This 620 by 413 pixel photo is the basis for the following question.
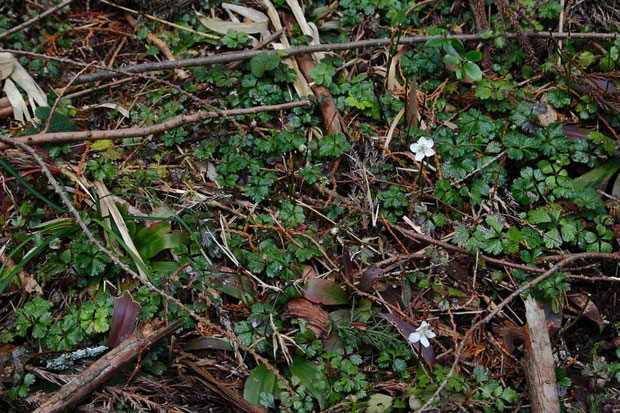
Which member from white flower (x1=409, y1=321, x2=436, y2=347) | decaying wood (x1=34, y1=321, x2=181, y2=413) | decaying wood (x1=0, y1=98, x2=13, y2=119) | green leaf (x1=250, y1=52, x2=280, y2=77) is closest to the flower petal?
white flower (x1=409, y1=321, x2=436, y2=347)

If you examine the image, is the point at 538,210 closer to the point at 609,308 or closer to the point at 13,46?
the point at 609,308

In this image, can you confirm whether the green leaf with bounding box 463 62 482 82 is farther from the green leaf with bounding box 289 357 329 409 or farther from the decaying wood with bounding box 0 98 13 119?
the decaying wood with bounding box 0 98 13 119

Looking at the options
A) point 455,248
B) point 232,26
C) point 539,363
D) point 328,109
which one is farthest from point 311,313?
point 232,26

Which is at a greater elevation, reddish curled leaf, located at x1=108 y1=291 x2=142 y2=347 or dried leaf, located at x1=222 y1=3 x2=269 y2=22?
dried leaf, located at x1=222 y1=3 x2=269 y2=22

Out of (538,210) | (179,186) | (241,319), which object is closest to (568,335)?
(538,210)

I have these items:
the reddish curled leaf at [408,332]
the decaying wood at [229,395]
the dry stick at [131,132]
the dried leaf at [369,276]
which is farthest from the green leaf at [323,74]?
the decaying wood at [229,395]

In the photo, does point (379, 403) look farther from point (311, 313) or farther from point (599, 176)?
point (599, 176)
